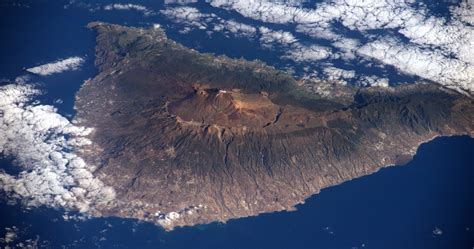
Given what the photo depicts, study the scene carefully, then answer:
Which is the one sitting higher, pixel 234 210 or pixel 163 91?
pixel 163 91

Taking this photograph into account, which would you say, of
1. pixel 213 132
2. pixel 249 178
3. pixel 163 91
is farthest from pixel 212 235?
pixel 163 91

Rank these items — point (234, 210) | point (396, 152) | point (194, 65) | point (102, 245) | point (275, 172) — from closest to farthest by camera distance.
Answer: point (102, 245) < point (234, 210) < point (275, 172) < point (396, 152) < point (194, 65)

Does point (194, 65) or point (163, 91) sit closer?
point (163, 91)

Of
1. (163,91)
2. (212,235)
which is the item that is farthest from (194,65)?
(212,235)

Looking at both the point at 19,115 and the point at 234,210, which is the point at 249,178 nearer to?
the point at 234,210

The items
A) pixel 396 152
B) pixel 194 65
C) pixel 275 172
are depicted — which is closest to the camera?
pixel 275 172

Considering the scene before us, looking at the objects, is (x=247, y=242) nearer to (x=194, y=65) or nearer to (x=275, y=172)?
(x=275, y=172)
